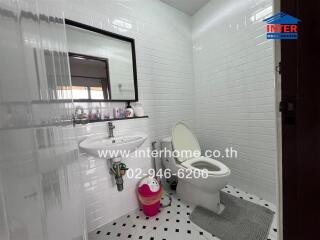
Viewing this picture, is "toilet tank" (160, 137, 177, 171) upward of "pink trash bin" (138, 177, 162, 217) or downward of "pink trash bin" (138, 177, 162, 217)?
upward

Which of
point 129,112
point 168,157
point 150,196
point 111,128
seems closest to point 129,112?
point 129,112

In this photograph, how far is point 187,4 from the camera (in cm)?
175

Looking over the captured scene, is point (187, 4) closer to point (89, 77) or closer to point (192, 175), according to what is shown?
point (89, 77)

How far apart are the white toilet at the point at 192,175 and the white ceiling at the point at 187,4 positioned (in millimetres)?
1495

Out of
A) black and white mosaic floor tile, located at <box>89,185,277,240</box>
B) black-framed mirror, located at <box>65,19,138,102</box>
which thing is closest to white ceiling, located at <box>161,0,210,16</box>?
black-framed mirror, located at <box>65,19,138,102</box>

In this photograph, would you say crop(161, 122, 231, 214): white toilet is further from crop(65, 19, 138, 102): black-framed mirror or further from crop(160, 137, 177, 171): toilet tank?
crop(65, 19, 138, 102): black-framed mirror

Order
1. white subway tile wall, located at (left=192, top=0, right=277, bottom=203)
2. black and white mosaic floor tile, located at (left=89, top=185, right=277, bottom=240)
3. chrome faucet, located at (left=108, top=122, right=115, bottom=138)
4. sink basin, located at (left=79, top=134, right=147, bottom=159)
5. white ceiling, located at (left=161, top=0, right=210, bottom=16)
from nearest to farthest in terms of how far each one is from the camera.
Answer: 1. sink basin, located at (left=79, top=134, right=147, bottom=159)
2. black and white mosaic floor tile, located at (left=89, top=185, right=277, bottom=240)
3. chrome faucet, located at (left=108, top=122, right=115, bottom=138)
4. white subway tile wall, located at (left=192, top=0, right=277, bottom=203)
5. white ceiling, located at (left=161, top=0, right=210, bottom=16)

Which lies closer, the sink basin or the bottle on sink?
the sink basin

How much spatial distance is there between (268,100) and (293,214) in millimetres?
1146

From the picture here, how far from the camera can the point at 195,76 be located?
6.64ft

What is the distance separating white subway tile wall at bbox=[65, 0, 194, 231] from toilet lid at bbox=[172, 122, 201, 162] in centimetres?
19

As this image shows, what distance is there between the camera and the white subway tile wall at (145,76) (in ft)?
3.98

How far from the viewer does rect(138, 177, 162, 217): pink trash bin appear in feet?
4.34

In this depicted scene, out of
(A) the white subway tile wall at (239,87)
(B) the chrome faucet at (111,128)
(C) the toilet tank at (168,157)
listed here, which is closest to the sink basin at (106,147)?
(B) the chrome faucet at (111,128)
